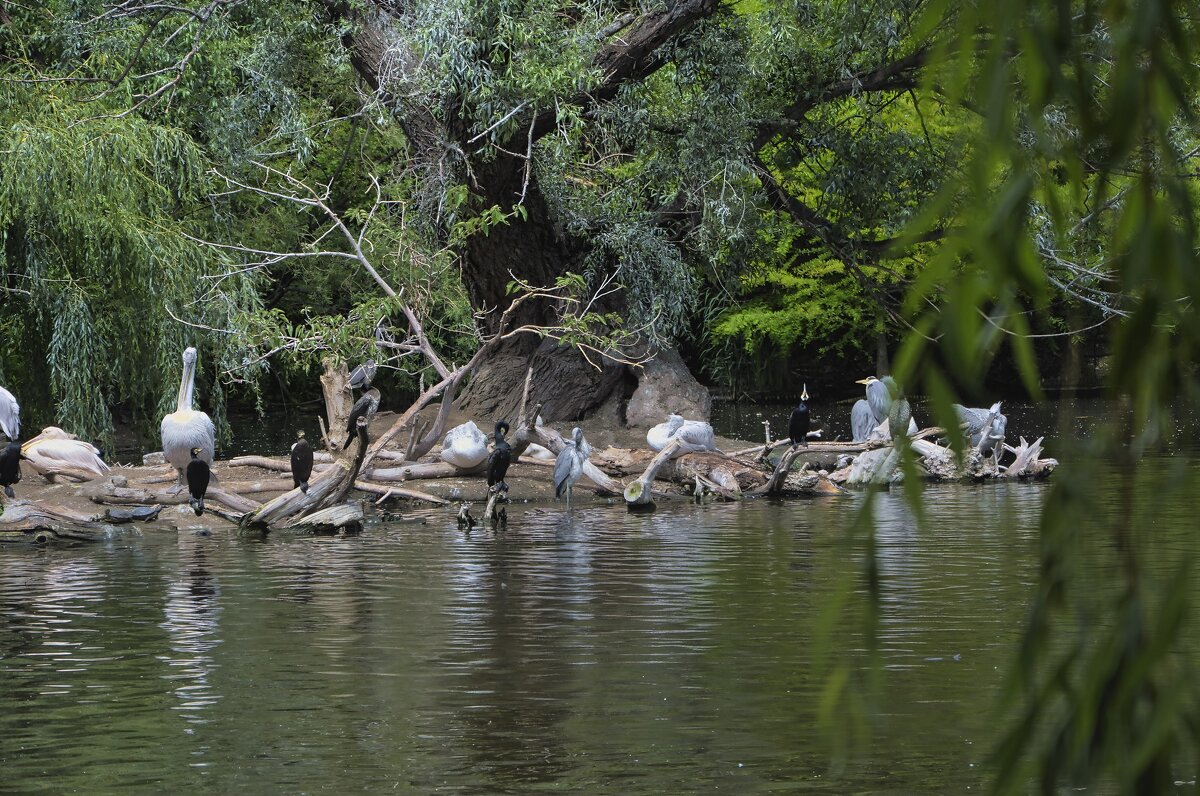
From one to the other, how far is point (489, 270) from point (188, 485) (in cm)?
812

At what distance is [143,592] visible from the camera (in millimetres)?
12289

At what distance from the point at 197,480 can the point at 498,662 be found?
7.74 meters

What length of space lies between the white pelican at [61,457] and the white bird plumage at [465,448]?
4.11 m

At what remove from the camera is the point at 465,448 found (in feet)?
65.0

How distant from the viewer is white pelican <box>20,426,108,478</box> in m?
18.8

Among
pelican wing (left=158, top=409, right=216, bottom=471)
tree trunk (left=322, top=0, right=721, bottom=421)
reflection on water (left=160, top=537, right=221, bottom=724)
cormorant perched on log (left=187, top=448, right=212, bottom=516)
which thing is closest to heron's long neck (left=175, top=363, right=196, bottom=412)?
pelican wing (left=158, top=409, right=216, bottom=471)

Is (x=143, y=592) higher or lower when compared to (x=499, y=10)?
lower

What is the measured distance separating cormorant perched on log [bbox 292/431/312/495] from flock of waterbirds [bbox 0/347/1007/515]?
1 centimetres

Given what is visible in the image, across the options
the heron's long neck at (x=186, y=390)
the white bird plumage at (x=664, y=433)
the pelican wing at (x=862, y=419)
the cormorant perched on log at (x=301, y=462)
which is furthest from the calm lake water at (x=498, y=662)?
the pelican wing at (x=862, y=419)

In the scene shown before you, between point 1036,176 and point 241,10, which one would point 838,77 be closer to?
point 241,10

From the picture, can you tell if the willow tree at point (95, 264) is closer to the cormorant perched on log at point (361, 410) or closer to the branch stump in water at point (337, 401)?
the branch stump in water at point (337, 401)

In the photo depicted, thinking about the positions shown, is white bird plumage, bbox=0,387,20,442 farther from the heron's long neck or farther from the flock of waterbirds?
the heron's long neck

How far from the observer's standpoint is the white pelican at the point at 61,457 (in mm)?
18812

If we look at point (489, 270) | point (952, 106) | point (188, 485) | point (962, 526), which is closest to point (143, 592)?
point (188, 485)
